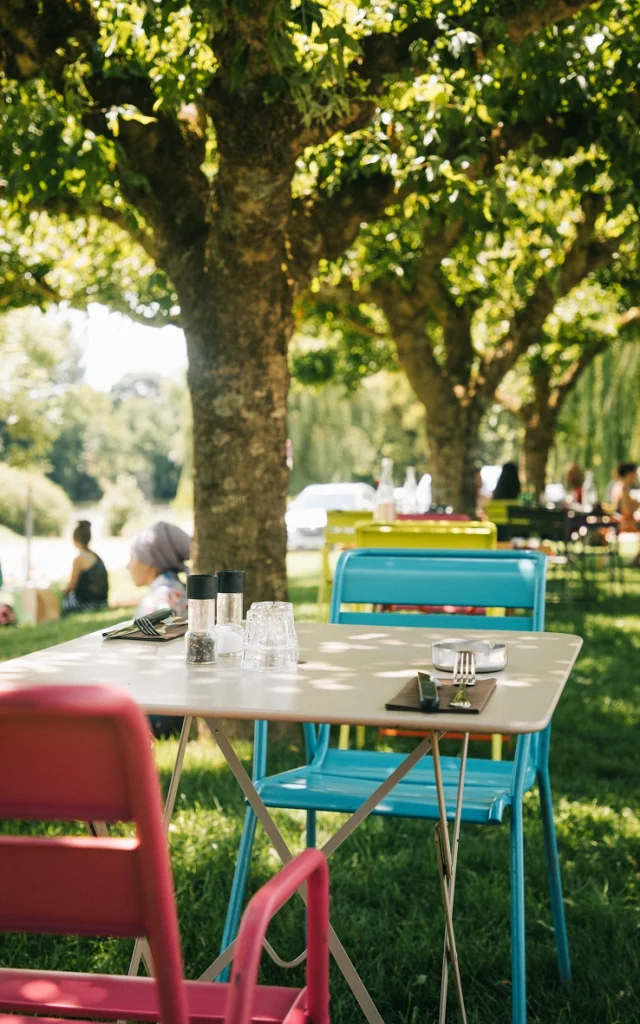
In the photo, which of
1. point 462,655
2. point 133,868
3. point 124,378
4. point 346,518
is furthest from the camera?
point 124,378

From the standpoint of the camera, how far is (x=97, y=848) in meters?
1.50

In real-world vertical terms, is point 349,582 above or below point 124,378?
below

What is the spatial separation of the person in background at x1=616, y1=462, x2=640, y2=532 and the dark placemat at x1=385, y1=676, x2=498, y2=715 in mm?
15487

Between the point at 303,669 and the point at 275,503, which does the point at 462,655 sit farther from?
the point at 275,503

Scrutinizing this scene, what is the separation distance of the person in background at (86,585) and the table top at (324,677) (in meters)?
10.5

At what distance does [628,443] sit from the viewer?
25875mm

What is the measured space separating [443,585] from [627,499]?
586 inches

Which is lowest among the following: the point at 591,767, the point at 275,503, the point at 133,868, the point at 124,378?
the point at 591,767

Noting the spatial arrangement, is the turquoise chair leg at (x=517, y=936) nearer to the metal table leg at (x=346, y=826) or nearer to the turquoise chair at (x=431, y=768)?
the turquoise chair at (x=431, y=768)

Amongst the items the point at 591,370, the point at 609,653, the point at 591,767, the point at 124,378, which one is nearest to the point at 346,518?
the point at 609,653

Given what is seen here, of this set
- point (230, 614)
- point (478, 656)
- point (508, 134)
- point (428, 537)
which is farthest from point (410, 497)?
point (478, 656)

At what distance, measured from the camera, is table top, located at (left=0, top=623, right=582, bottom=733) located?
83.6 inches

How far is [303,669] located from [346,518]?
20.1 ft

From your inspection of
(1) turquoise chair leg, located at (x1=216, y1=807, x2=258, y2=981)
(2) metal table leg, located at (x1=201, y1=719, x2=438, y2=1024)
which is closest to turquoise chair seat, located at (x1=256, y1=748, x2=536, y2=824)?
(1) turquoise chair leg, located at (x1=216, y1=807, x2=258, y2=981)
